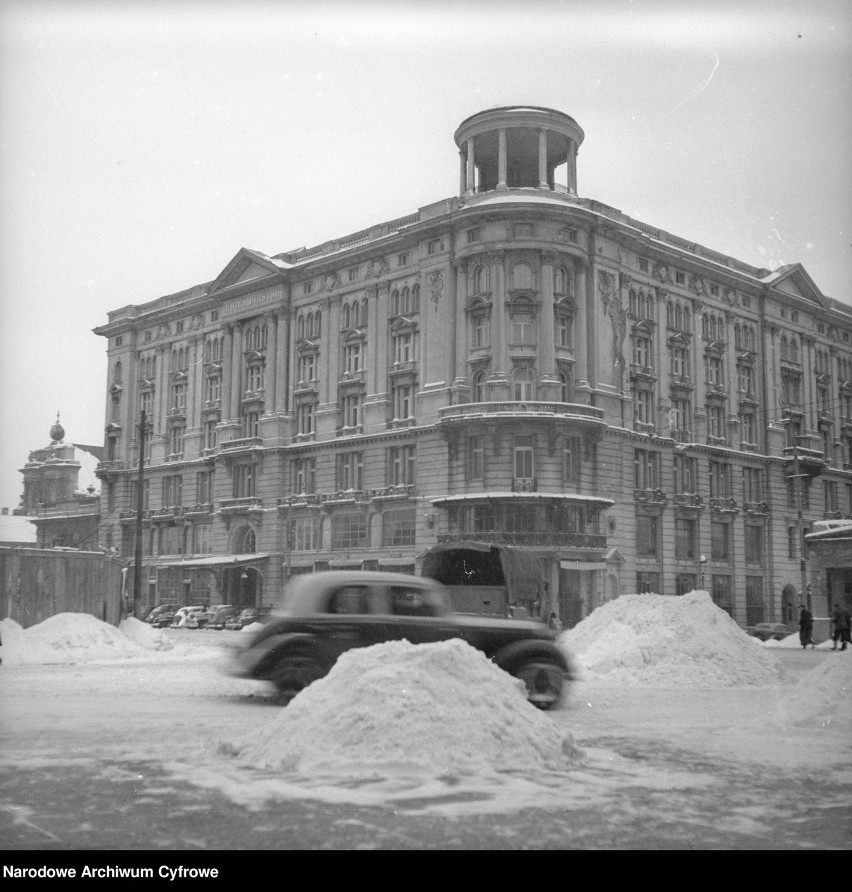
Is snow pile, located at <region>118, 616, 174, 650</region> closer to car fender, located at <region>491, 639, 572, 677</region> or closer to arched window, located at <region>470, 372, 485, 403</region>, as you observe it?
car fender, located at <region>491, 639, 572, 677</region>

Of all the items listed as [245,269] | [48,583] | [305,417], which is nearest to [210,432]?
[305,417]

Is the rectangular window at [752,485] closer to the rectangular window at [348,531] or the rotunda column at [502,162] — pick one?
the rotunda column at [502,162]

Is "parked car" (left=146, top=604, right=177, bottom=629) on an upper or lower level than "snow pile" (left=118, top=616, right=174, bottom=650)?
lower

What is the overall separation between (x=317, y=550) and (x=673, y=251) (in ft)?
74.1

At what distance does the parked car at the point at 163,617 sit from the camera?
1753 inches

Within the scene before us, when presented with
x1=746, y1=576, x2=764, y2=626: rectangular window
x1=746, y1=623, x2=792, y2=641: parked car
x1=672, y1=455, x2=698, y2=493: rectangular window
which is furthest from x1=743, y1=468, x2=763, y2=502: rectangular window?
x1=746, y1=623, x2=792, y2=641: parked car

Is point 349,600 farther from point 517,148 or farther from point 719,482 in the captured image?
point 517,148

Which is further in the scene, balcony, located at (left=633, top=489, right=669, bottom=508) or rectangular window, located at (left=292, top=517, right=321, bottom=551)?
rectangular window, located at (left=292, top=517, right=321, bottom=551)

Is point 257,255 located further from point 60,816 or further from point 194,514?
point 60,816

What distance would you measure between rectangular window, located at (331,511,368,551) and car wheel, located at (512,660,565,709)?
3377 cm

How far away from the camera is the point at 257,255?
52750 millimetres

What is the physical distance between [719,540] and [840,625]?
20182mm

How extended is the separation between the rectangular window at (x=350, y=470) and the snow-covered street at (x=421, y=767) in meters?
34.6

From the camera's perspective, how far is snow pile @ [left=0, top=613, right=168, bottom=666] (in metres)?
20.4
